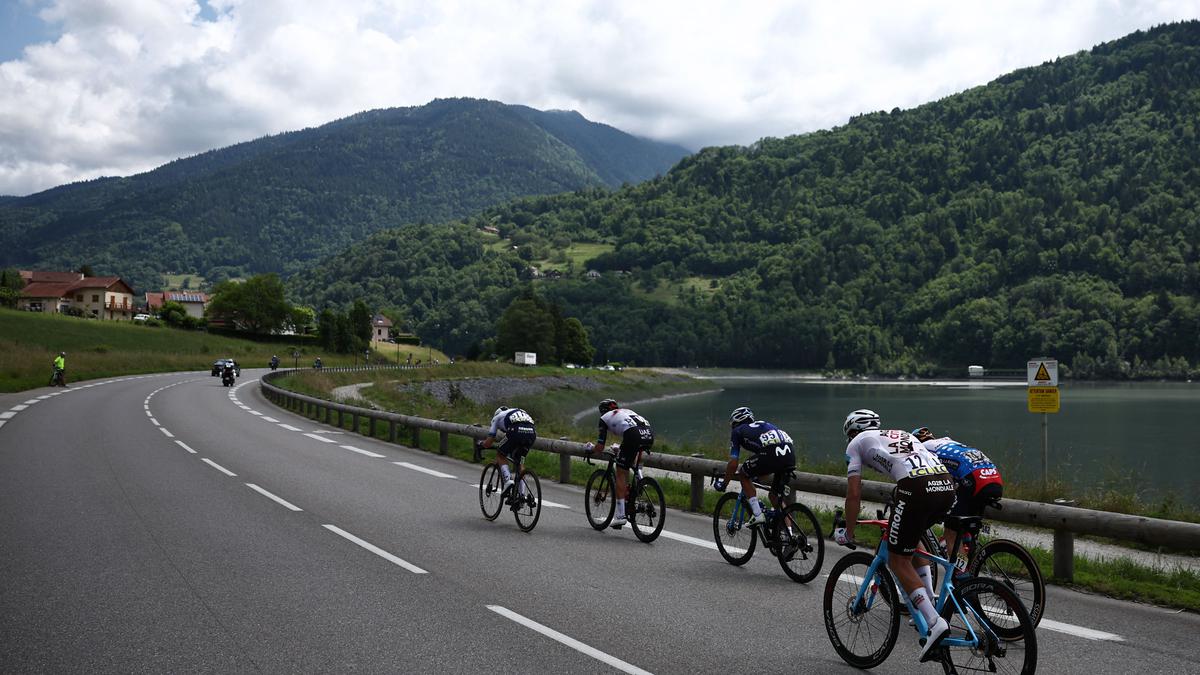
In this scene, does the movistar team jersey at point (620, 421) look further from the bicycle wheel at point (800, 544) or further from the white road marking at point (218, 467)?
the white road marking at point (218, 467)

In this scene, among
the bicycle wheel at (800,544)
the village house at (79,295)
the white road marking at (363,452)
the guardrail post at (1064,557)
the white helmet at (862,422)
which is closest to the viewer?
the white helmet at (862,422)

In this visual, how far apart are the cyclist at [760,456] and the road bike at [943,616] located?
217 centimetres

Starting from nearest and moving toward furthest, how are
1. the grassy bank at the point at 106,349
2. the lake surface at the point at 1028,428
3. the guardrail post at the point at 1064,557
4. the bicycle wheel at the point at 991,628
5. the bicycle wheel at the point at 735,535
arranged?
the bicycle wheel at the point at 991,628
the guardrail post at the point at 1064,557
the bicycle wheel at the point at 735,535
the lake surface at the point at 1028,428
the grassy bank at the point at 106,349

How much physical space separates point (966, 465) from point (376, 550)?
5773mm

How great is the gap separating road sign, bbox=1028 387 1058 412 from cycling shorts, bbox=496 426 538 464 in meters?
9.06

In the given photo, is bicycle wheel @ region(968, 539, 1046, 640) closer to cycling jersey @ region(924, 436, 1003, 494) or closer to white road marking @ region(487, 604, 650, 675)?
cycling jersey @ region(924, 436, 1003, 494)

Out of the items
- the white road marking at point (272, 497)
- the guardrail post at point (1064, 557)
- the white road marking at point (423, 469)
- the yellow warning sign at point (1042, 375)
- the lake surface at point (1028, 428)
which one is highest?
the yellow warning sign at point (1042, 375)

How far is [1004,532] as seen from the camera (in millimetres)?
11336

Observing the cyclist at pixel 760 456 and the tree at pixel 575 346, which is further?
the tree at pixel 575 346

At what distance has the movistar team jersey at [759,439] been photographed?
8.59 m

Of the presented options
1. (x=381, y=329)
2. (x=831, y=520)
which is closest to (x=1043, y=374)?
(x=831, y=520)

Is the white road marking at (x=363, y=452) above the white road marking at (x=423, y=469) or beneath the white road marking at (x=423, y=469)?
beneath

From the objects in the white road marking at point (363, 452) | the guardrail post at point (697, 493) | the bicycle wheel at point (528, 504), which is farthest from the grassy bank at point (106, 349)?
the guardrail post at point (697, 493)

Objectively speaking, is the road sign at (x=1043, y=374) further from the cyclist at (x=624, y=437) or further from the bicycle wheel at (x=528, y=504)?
the bicycle wheel at (x=528, y=504)
